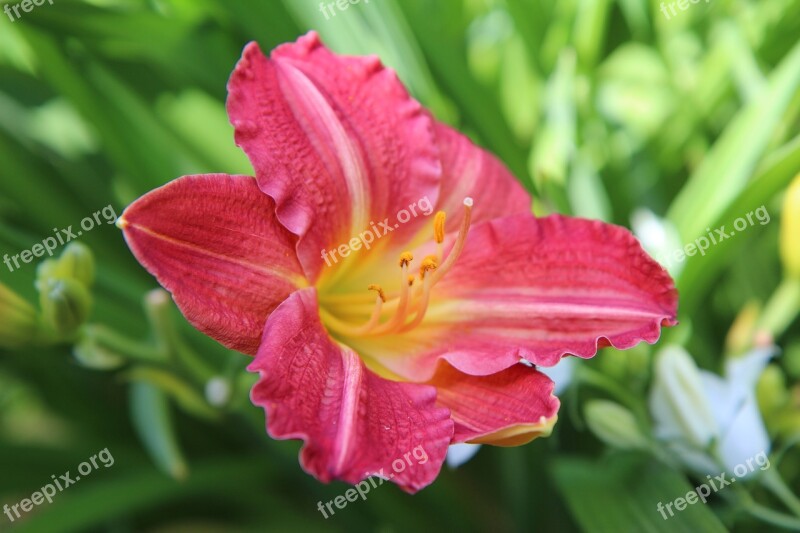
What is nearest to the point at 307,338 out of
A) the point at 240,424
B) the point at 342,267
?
the point at 342,267

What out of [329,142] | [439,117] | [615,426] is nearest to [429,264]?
[329,142]

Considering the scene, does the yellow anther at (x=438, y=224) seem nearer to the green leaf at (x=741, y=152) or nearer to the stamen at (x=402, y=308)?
the stamen at (x=402, y=308)

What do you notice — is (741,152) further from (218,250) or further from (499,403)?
(218,250)

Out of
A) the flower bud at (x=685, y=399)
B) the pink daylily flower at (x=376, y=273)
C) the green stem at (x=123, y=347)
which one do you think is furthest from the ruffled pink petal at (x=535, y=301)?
the green stem at (x=123, y=347)

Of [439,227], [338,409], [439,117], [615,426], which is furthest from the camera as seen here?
[439,117]

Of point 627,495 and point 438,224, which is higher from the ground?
point 438,224

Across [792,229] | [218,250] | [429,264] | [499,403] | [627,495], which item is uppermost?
[218,250]

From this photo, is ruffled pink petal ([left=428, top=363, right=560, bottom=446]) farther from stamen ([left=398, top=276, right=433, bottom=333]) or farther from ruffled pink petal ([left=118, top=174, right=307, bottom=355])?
ruffled pink petal ([left=118, top=174, right=307, bottom=355])

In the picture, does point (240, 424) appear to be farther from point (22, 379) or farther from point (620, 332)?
point (620, 332)
